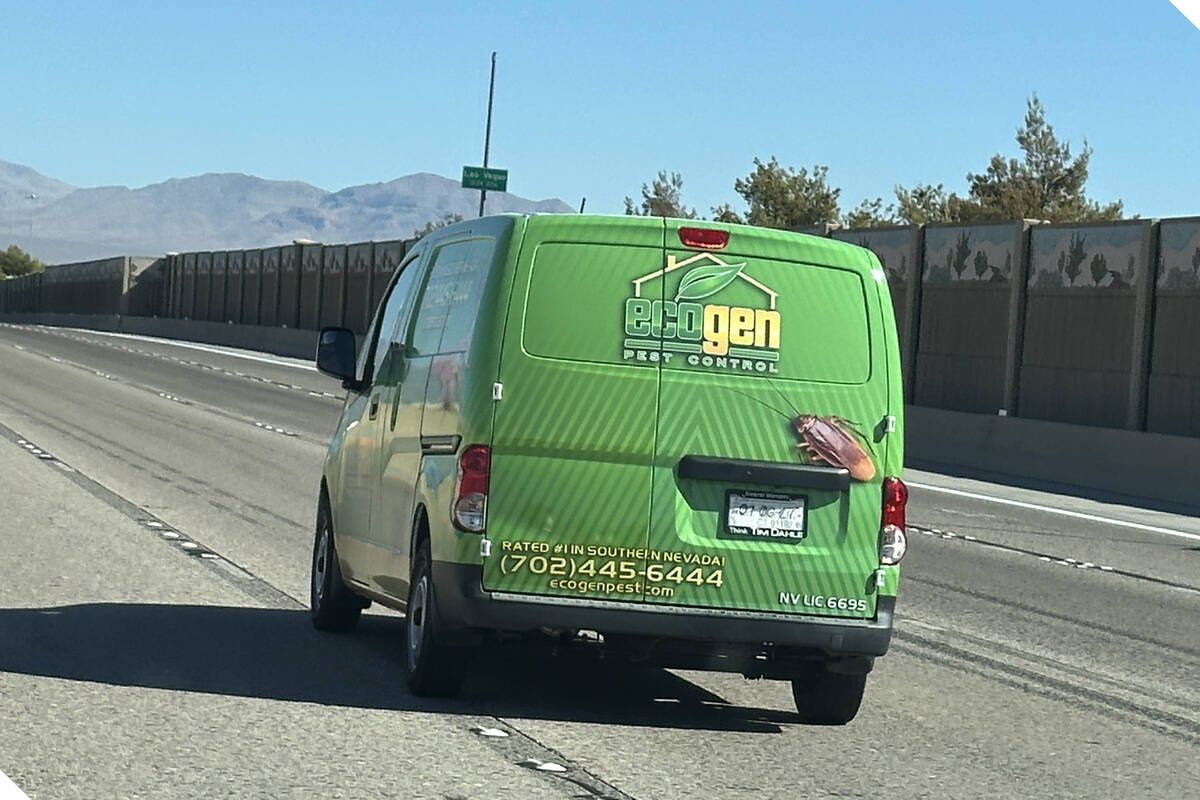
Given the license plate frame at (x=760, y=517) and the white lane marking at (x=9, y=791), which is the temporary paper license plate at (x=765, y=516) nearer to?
the license plate frame at (x=760, y=517)

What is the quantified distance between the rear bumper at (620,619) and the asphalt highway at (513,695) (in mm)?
412

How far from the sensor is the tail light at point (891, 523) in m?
9.00

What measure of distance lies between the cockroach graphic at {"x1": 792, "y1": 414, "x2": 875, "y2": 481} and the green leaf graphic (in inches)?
24.9

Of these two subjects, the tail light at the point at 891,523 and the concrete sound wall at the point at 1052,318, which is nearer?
the tail light at the point at 891,523

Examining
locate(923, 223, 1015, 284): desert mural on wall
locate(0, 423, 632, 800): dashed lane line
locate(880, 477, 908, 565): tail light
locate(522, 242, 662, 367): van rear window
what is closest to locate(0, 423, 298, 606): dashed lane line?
locate(0, 423, 632, 800): dashed lane line

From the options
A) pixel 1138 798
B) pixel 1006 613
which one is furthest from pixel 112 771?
pixel 1006 613

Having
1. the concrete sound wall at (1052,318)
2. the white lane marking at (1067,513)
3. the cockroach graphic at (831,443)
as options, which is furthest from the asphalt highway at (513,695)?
the concrete sound wall at (1052,318)

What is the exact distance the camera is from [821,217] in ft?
350

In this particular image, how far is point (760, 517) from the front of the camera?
350 inches

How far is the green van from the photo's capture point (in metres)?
8.78

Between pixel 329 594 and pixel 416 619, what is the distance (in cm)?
206

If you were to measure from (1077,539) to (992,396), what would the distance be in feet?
45.4

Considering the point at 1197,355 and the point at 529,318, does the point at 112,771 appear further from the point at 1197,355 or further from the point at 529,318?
the point at 1197,355

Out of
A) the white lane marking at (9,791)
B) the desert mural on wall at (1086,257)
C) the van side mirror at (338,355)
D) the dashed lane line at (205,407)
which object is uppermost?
the desert mural on wall at (1086,257)
